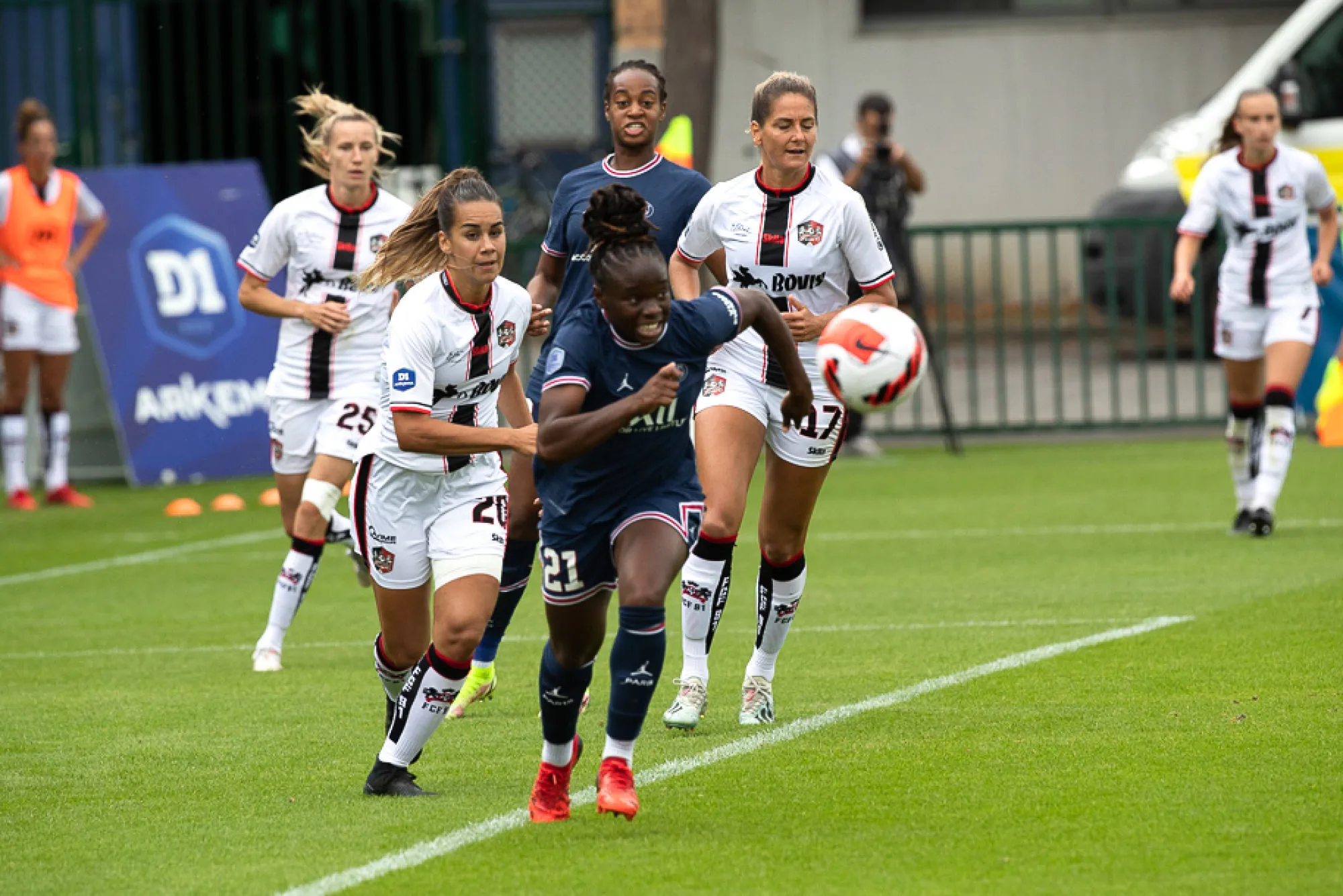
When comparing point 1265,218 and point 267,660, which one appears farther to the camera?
point 1265,218

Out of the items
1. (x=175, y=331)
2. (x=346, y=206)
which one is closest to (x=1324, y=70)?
(x=175, y=331)

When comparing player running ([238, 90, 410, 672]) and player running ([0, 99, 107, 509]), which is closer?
player running ([238, 90, 410, 672])

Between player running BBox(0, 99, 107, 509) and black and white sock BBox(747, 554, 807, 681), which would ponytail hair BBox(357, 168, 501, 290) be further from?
player running BBox(0, 99, 107, 509)

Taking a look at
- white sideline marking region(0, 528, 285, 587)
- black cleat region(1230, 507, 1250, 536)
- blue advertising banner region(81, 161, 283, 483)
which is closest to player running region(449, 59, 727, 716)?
black cleat region(1230, 507, 1250, 536)

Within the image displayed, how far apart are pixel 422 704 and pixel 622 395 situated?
120 centimetres

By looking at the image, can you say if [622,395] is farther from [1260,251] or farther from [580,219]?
[1260,251]

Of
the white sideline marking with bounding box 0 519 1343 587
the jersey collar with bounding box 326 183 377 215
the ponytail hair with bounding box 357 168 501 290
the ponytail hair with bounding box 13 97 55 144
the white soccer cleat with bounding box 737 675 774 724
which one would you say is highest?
the ponytail hair with bounding box 13 97 55 144

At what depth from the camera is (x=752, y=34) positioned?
26453 mm

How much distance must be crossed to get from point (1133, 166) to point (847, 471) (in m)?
4.73

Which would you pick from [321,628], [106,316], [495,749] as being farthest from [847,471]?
[495,749]

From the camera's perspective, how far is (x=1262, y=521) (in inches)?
466

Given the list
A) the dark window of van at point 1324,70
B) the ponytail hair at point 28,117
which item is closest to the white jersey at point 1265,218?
the dark window of van at point 1324,70

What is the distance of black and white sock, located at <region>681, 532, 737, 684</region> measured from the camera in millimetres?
7520

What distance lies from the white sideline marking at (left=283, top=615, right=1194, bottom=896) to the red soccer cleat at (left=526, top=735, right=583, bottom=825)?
60mm
